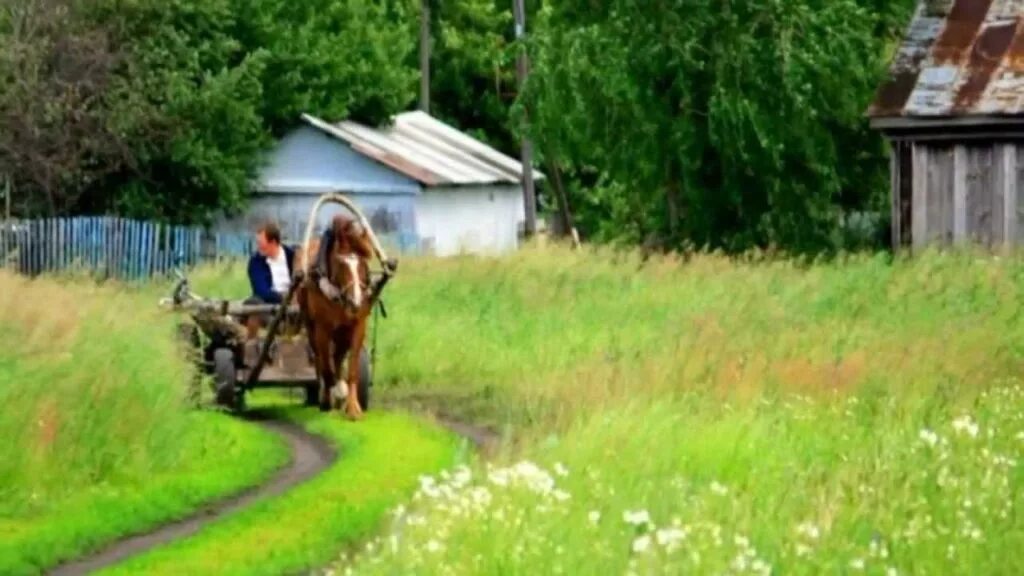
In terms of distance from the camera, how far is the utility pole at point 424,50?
65.0 m

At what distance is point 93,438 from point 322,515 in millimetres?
2767

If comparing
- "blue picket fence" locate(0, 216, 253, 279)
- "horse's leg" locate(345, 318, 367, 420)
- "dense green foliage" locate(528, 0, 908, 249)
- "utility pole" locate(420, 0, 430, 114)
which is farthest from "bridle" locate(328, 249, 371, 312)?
"utility pole" locate(420, 0, 430, 114)

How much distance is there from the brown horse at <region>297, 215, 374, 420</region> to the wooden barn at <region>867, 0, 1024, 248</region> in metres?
11.3

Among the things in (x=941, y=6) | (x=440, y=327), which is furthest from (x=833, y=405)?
(x=941, y=6)

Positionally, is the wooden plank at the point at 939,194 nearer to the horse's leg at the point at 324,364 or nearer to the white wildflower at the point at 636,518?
the horse's leg at the point at 324,364

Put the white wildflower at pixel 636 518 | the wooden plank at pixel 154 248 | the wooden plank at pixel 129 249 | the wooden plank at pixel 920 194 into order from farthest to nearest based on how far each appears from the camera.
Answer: the wooden plank at pixel 154 248 → the wooden plank at pixel 129 249 → the wooden plank at pixel 920 194 → the white wildflower at pixel 636 518

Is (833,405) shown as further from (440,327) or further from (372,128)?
(372,128)

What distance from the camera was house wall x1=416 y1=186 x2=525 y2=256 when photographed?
2111 inches

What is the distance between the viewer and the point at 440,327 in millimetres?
28609

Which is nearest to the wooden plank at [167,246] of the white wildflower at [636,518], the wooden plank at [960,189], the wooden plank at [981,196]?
the wooden plank at [960,189]

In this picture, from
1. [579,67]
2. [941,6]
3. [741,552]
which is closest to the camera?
[741,552]

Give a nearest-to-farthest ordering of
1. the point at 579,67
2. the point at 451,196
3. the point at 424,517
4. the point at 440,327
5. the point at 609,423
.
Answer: the point at 424,517
the point at 609,423
the point at 440,327
the point at 579,67
the point at 451,196

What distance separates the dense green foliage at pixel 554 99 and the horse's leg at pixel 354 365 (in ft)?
48.8

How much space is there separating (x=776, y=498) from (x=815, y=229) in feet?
87.6
